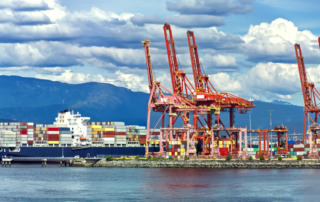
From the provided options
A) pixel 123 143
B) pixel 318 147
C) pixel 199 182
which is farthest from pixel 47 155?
pixel 199 182

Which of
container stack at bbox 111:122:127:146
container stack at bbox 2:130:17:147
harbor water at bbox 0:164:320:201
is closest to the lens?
harbor water at bbox 0:164:320:201

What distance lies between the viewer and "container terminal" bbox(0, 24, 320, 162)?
5138 inches

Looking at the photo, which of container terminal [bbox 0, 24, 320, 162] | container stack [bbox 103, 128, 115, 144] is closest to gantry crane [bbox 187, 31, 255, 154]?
container terminal [bbox 0, 24, 320, 162]

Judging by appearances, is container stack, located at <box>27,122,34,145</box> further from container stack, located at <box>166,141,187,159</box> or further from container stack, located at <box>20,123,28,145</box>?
container stack, located at <box>166,141,187,159</box>

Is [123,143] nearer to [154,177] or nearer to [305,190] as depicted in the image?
[154,177]

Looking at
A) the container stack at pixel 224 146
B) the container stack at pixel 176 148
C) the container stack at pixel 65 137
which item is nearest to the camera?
the container stack at pixel 176 148

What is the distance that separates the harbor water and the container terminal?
75.8 ft

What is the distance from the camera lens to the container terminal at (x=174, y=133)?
428 ft

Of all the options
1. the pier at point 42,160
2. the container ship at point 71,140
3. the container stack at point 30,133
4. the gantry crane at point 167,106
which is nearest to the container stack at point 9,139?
the container ship at point 71,140

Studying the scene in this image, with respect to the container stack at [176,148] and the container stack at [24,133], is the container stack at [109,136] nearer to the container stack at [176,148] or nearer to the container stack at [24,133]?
the container stack at [24,133]

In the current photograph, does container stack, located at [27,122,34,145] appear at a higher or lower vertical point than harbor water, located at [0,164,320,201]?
higher

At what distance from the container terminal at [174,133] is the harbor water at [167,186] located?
23.1 m

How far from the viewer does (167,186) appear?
82875 millimetres

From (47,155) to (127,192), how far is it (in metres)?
84.3
